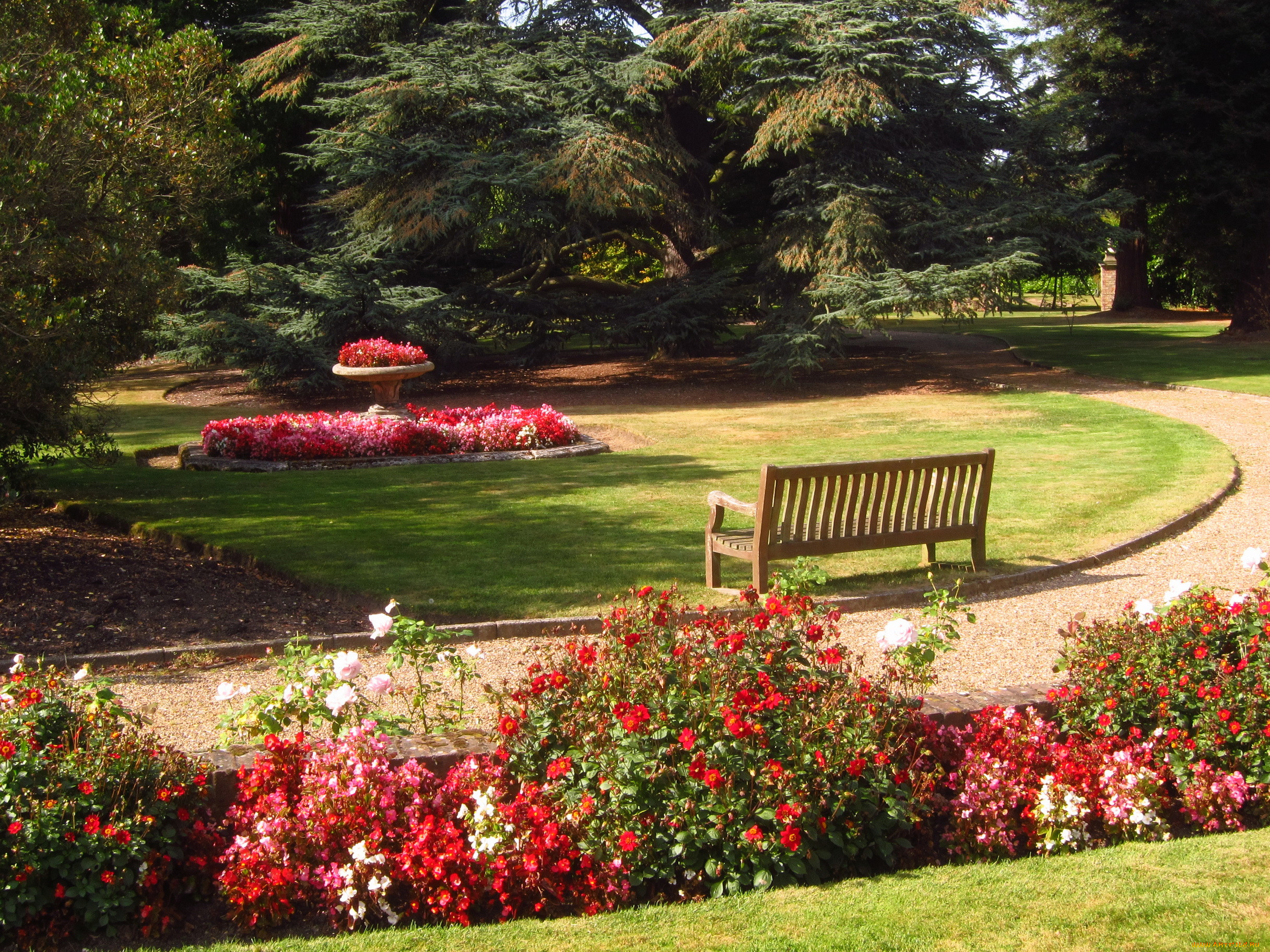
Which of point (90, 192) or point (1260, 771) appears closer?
point (1260, 771)

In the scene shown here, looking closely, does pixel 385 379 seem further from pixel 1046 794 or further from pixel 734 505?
pixel 1046 794

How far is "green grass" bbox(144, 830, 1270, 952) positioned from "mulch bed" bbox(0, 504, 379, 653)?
3.64 metres

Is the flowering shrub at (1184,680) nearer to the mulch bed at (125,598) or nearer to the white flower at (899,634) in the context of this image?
the white flower at (899,634)

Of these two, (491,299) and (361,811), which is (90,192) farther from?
(491,299)

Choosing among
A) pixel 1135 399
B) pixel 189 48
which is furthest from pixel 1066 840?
pixel 1135 399

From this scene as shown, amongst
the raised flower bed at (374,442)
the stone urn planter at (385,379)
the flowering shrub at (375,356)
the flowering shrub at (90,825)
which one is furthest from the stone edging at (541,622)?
the flowering shrub at (375,356)

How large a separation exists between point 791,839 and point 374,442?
37.7 ft

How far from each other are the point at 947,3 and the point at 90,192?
762 inches

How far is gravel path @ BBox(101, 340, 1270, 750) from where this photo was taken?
228 inches

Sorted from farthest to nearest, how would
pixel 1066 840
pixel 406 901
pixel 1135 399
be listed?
pixel 1135 399 < pixel 1066 840 < pixel 406 901

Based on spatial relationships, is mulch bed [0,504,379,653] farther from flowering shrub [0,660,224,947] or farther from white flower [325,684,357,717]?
white flower [325,684,357,717]

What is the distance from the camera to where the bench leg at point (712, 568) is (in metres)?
7.87

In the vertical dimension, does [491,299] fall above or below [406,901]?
above

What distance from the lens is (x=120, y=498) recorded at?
1107cm
